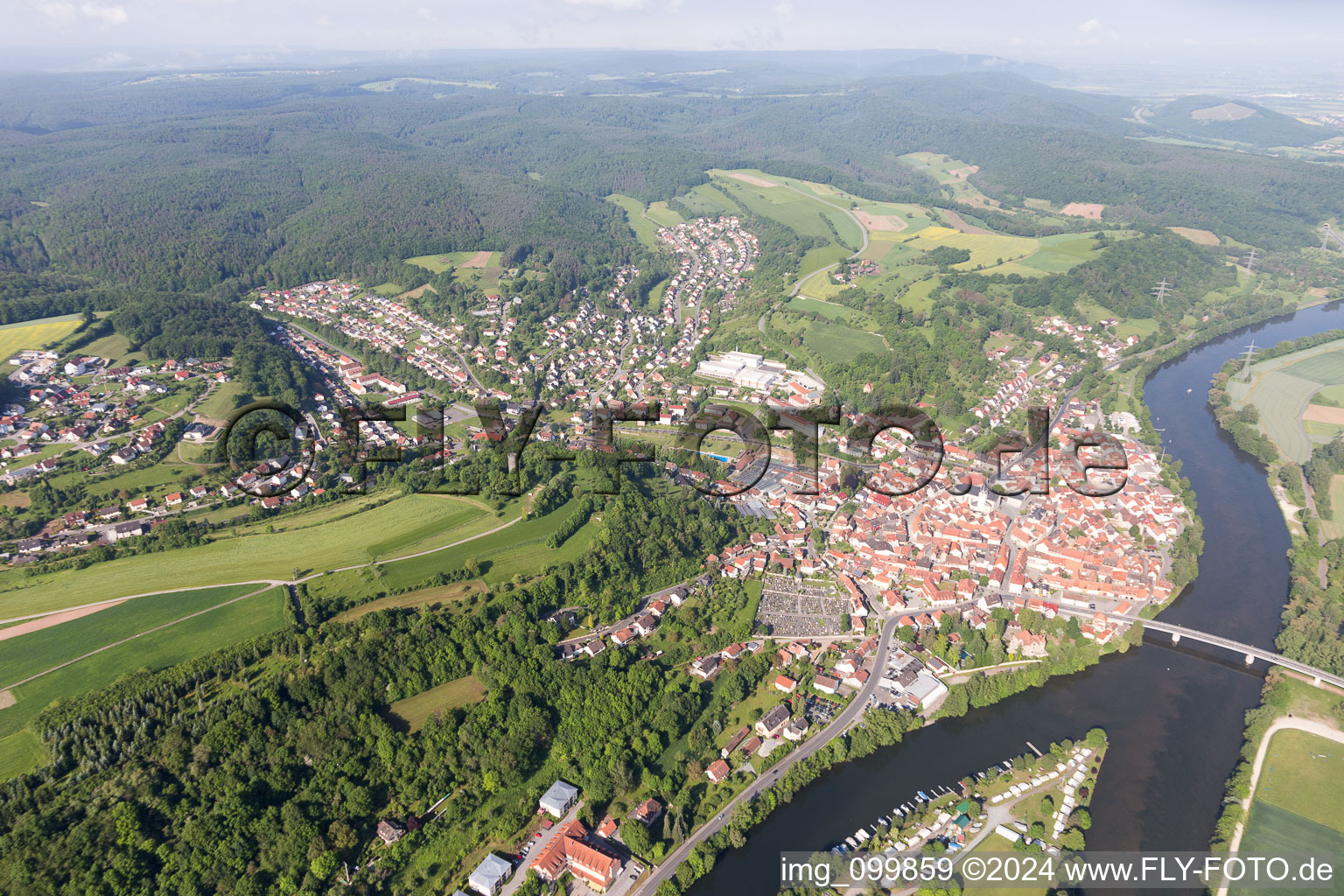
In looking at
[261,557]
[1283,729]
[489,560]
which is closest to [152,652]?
[261,557]

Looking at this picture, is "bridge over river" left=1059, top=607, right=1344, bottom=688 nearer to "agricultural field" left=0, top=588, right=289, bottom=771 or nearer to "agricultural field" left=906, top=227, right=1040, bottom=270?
"agricultural field" left=0, top=588, right=289, bottom=771

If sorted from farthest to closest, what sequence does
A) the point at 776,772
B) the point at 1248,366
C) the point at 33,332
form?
the point at 1248,366 → the point at 33,332 → the point at 776,772

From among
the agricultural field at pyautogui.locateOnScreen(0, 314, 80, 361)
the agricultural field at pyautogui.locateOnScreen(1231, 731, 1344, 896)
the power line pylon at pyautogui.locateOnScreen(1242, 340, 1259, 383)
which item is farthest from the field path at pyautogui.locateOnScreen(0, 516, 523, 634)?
the power line pylon at pyautogui.locateOnScreen(1242, 340, 1259, 383)

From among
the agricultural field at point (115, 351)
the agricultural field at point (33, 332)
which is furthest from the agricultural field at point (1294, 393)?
the agricultural field at point (33, 332)

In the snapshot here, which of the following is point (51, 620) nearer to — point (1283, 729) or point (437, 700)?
point (437, 700)

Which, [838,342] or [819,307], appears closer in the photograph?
Answer: [838,342]
